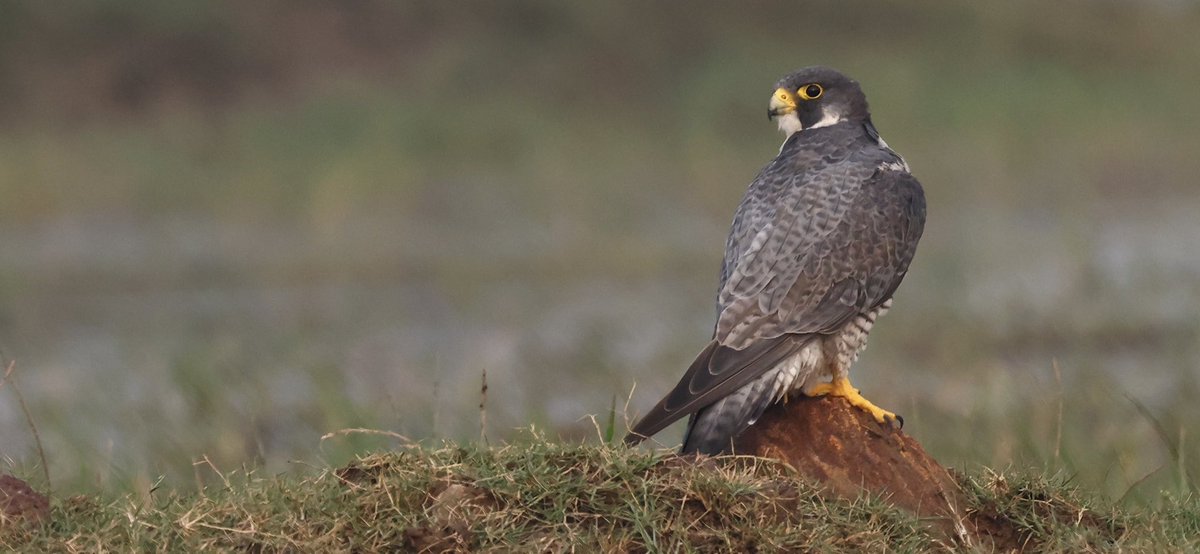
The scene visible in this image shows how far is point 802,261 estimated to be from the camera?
455cm

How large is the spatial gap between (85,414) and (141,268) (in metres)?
7.95

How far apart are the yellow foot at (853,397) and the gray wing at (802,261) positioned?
0.49ft

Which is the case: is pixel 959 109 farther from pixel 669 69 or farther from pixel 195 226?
pixel 195 226

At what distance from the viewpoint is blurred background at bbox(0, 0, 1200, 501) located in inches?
265

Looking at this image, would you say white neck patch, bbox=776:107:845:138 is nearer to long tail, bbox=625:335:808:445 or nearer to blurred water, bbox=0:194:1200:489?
long tail, bbox=625:335:808:445

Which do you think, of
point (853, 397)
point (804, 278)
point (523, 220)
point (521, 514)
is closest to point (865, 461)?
point (853, 397)

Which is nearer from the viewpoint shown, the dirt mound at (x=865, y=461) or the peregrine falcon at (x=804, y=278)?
the dirt mound at (x=865, y=461)

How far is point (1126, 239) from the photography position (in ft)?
50.5

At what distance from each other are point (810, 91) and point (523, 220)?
37.6 feet

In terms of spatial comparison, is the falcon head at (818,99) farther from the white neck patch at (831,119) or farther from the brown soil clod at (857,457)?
the brown soil clod at (857,457)

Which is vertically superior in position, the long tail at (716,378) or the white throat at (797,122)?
the white throat at (797,122)

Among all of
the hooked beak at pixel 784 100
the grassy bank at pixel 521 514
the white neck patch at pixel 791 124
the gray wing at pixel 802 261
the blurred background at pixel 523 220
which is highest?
the hooked beak at pixel 784 100

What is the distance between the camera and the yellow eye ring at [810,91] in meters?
5.10

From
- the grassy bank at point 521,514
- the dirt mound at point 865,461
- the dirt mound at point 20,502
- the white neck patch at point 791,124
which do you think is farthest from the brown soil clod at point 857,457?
the dirt mound at point 20,502
